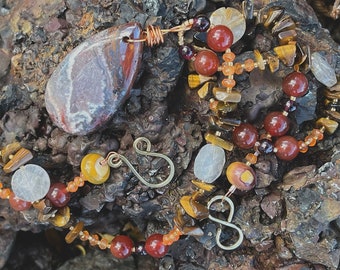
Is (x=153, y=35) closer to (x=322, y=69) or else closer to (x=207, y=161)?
(x=207, y=161)

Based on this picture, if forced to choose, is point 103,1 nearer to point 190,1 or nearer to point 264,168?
point 190,1

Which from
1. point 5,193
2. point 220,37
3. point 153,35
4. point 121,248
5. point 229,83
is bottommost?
point 121,248

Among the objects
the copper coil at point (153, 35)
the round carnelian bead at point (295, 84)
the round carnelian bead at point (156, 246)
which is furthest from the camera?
the round carnelian bead at point (156, 246)

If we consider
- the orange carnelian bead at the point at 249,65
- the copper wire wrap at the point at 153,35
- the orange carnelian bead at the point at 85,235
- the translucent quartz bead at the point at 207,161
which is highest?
the copper wire wrap at the point at 153,35

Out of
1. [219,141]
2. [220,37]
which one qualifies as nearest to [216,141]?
[219,141]

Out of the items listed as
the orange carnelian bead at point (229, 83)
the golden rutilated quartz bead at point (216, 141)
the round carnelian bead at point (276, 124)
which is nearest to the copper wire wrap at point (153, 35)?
the orange carnelian bead at point (229, 83)

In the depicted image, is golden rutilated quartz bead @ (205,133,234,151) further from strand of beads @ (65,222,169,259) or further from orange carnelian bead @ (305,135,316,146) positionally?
strand of beads @ (65,222,169,259)

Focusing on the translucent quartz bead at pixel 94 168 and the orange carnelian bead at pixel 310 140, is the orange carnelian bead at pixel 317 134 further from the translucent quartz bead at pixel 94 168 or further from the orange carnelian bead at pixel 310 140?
the translucent quartz bead at pixel 94 168
